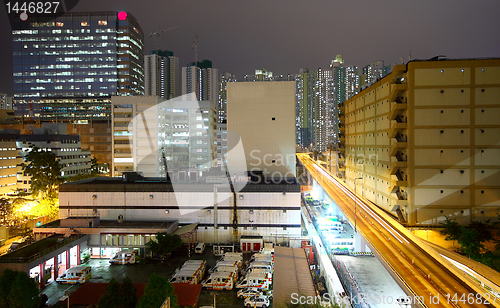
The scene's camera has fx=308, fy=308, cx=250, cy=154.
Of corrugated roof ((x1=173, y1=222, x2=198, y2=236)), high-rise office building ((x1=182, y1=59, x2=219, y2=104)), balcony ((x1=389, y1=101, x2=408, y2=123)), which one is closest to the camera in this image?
corrugated roof ((x1=173, y1=222, x2=198, y2=236))

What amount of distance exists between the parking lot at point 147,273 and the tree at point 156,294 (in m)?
3.48

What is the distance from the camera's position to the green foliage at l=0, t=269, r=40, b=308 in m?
13.0

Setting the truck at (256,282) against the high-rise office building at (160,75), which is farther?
the high-rise office building at (160,75)

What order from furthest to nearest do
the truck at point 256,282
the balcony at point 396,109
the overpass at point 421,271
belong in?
the balcony at point 396,109
the truck at point 256,282
the overpass at point 421,271

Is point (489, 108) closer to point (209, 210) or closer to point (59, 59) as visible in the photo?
point (209, 210)

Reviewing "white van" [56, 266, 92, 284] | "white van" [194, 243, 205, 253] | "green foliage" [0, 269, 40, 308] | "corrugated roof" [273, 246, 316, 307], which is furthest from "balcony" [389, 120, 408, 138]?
"green foliage" [0, 269, 40, 308]

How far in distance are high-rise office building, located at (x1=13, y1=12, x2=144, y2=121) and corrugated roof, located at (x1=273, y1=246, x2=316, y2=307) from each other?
80.0 m

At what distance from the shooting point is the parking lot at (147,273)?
16266 mm

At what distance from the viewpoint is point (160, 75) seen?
138m

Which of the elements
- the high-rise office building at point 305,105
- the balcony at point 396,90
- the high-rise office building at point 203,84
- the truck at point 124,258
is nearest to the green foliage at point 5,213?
the truck at point 124,258

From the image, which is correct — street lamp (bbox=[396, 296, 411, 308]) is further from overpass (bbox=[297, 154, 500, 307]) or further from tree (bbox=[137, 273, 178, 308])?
tree (bbox=[137, 273, 178, 308])

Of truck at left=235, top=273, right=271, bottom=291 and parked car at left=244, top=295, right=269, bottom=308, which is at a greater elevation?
truck at left=235, top=273, right=271, bottom=291

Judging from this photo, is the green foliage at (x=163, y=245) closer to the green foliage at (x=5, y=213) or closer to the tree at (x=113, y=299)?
the tree at (x=113, y=299)

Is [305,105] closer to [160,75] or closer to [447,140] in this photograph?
[160,75]
